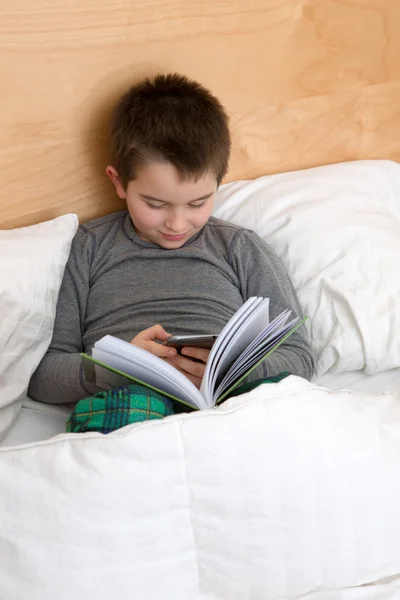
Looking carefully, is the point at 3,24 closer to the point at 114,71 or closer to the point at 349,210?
the point at 114,71

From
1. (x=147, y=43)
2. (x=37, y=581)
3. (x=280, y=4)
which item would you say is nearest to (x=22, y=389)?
(x=37, y=581)

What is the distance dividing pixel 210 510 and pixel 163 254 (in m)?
0.58

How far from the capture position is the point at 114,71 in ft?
4.08

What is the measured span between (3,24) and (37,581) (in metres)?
0.85

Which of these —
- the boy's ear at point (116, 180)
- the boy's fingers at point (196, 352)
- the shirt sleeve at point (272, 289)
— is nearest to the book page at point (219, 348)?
the boy's fingers at point (196, 352)

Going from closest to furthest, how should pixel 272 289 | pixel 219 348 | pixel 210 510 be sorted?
pixel 210 510, pixel 219 348, pixel 272 289

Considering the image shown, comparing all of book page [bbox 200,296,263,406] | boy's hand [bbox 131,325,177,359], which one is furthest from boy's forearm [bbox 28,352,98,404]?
book page [bbox 200,296,263,406]

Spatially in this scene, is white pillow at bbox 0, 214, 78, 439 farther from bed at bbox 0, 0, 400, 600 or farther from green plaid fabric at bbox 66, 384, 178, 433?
green plaid fabric at bbox 66, 384, 178, 433

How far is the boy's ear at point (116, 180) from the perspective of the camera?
49.4 inches

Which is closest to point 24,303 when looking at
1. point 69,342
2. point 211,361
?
point 69,342

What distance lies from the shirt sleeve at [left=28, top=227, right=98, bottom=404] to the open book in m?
0.14

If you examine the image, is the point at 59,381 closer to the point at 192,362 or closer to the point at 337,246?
the point at 192,362

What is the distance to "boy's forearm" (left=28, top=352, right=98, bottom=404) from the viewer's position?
1.10 metres

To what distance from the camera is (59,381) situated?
1.12 metres
